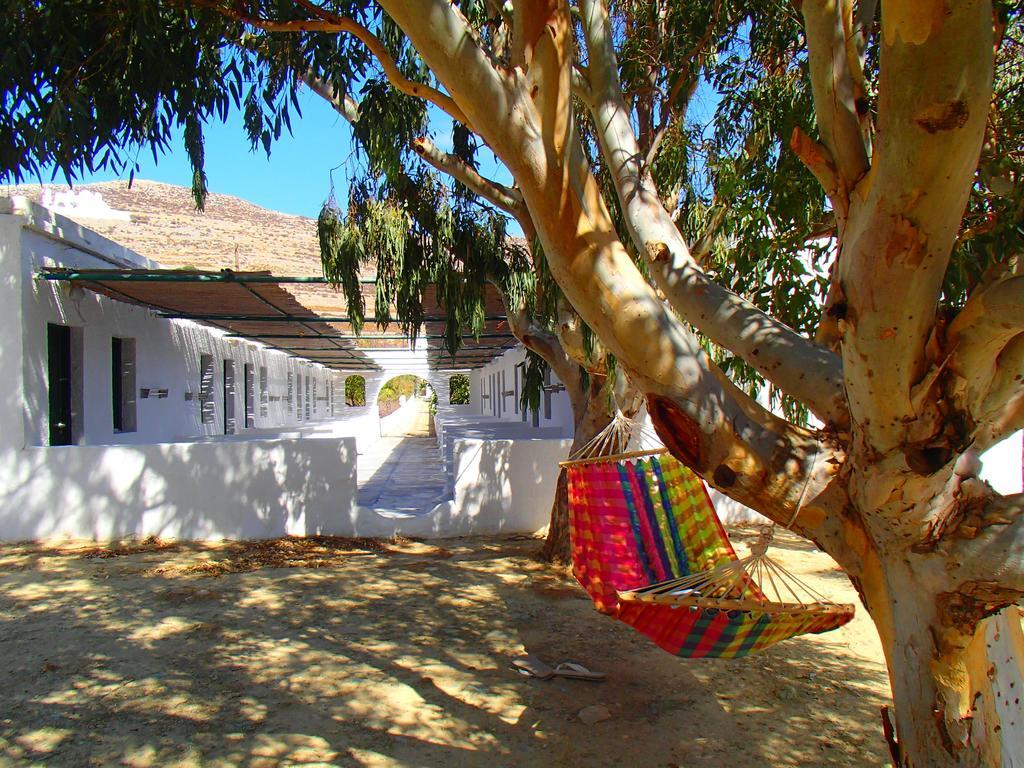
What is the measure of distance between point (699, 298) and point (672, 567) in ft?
6.47

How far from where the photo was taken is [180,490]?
7.46 m

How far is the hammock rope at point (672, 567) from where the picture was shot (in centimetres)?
285

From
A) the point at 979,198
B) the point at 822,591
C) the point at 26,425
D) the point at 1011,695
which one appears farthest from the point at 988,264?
the point at 26,425

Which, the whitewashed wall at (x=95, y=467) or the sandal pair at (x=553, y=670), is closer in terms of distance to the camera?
the sandal pair at (x=553, y=670)

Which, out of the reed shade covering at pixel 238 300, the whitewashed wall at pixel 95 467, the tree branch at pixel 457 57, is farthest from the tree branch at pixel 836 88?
the whitewashed wall at pixel 95 467

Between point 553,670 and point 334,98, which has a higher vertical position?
point 334,98

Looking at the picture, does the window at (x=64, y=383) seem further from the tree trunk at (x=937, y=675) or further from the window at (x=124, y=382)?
the tree trunk at (x=937, y=675)

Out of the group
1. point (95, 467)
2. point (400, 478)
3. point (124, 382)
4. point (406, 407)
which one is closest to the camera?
point (95, 467)

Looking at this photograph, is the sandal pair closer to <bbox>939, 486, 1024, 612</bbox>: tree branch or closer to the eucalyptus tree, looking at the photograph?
the eucalyptus tree

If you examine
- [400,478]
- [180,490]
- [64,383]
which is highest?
[64,383]

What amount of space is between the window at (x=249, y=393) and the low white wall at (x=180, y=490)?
836cm

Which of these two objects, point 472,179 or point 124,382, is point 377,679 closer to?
point 472,179

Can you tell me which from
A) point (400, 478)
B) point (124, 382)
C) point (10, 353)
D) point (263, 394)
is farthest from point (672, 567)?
point (263, 394)

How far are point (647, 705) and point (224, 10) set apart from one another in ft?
14.6
